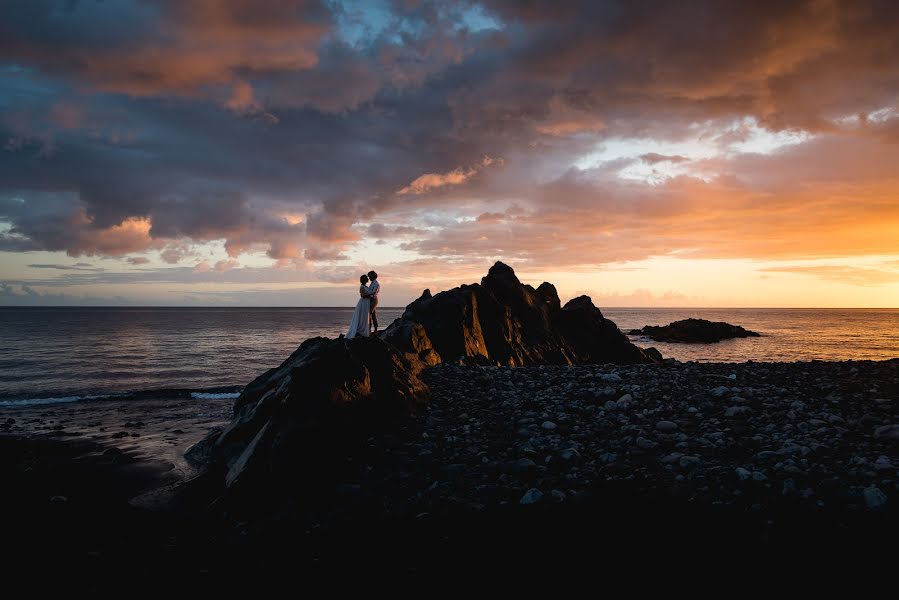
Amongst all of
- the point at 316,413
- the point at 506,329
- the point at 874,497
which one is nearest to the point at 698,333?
the point at 506,329

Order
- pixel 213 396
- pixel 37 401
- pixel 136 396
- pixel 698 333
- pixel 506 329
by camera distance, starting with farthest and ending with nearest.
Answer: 1. pixel 698 333
2. pixel 506 329
3. pixel 213 396
4. pixel 136 396
5. pixel 37 401

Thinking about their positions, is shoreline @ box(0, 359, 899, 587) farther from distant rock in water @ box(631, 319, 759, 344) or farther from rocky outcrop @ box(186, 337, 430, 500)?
distant rock in water @ box(631, 319, 759, 344)

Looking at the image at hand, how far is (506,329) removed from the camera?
110ft

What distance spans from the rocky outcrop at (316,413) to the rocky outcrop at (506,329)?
7.21 m

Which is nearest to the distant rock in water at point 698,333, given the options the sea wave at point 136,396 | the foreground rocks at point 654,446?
the foreground rocks at point 654,446

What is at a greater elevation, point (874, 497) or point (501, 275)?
point (501, 275)

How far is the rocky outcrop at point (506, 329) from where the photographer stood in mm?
27250

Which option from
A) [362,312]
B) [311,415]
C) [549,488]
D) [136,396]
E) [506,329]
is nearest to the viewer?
[549,488]

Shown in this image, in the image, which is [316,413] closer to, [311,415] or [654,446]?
[311,415]

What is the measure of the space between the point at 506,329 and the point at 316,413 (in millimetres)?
23550

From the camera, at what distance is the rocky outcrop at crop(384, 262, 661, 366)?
27.2 m

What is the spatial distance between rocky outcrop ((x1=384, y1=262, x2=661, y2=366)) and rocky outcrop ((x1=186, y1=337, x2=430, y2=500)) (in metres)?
7.21

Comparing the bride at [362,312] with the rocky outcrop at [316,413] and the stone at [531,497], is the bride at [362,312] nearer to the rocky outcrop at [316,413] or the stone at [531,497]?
the rocky outcrop at [316,413]

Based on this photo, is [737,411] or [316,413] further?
[737,411]
